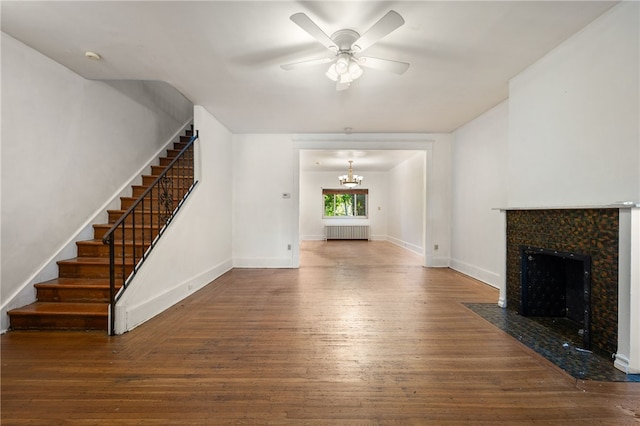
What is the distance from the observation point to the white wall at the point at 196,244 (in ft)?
9.39

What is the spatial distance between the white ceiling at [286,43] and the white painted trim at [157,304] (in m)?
2.53

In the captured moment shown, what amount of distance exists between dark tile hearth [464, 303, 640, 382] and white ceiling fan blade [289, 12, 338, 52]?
307cm

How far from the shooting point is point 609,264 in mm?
2062

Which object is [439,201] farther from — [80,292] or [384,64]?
[80,292]

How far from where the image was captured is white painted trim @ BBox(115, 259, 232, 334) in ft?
8.54

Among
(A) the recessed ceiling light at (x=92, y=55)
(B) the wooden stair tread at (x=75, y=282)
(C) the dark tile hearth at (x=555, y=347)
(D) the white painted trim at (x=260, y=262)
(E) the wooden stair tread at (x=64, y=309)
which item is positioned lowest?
(C) the dark tile hearth at (x=555, y=347)

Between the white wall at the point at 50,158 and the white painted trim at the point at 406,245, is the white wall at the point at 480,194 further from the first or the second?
the white wall at the point at 50,158

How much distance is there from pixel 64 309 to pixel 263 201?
3477mm

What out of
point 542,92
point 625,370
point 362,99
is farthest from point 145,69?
point 625,370

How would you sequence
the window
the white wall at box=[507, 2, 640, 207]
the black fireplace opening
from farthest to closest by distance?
the window → the black fireplace opening → the white wall at box=[507, 2, 640, 207]

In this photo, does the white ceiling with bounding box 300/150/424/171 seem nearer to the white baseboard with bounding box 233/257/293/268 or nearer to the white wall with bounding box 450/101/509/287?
the white wall with bounding box 450/101/509/287

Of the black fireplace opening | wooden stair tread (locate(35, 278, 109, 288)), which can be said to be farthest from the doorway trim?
wooden stair tread (locate(35, 278, 109, 288))

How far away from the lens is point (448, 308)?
3.27 m

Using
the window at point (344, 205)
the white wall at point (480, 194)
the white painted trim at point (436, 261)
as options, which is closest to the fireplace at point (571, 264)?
the white wall at point (480, 194)
